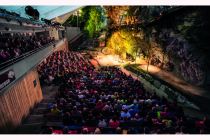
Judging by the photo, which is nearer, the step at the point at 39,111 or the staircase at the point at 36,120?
the staircase at the point at 36,120

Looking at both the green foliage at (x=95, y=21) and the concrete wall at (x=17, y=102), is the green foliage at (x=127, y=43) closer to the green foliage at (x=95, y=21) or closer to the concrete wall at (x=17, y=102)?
the green foliage at (x=95, y=21)

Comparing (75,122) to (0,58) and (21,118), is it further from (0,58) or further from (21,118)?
(0,58)

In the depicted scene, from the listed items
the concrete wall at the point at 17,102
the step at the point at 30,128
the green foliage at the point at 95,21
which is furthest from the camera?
the green foliage at the point at 95,21

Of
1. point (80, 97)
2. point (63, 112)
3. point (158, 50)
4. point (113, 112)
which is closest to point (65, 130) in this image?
point (63, 112)

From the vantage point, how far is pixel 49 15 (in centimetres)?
2000

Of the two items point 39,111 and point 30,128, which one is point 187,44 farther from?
point 30,128

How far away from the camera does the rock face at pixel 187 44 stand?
19297 mm

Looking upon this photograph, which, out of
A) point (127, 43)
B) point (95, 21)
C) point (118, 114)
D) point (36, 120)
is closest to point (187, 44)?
point (118, 114)

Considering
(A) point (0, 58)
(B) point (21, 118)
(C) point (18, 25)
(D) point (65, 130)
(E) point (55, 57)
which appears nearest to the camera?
(D) point (65, 130)

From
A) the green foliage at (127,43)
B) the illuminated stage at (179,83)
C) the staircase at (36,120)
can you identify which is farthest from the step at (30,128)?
the green foliage at (127,43)

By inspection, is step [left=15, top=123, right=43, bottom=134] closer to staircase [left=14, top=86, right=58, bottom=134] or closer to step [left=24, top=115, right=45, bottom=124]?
staircase [left=14, top=86, right=58, bottom=134]

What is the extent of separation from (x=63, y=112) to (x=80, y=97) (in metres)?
2.07

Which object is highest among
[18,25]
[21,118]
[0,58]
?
[18,25]

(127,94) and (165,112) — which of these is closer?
(165,112)
